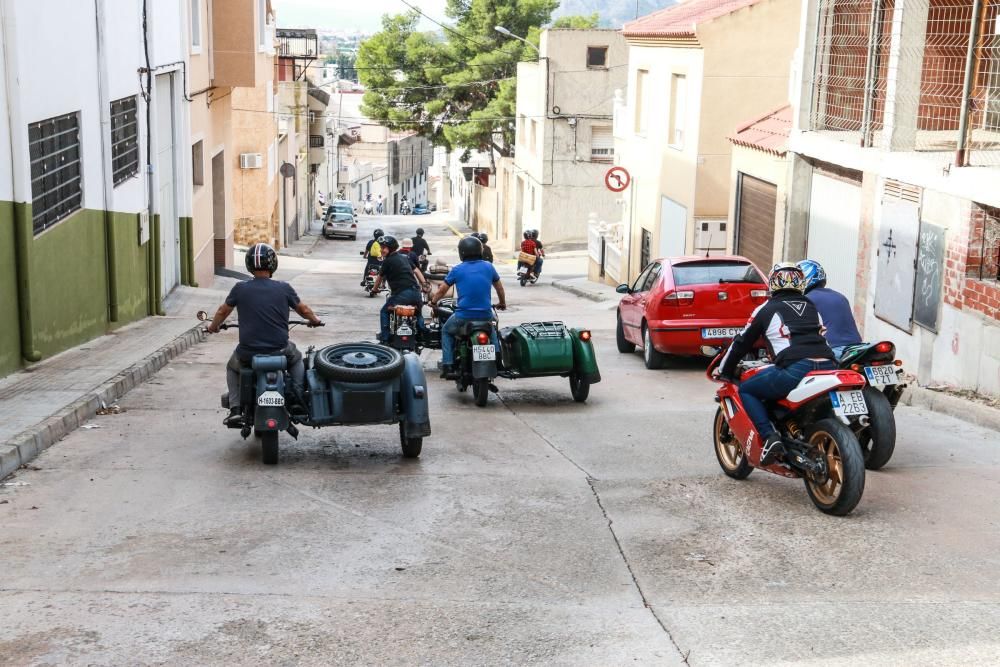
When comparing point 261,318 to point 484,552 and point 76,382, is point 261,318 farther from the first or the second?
point 76,382

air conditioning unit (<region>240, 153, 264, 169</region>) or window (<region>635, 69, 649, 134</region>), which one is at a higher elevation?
window (<region>635, 69, 649, 134</region>)

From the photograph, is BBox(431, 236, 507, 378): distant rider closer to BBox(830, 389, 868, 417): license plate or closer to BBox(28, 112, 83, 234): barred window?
BBox(28, 112, 83, 234): barred window

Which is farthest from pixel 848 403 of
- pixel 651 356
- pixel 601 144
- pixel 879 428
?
Answer: pixel 601 144

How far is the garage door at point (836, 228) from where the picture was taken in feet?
52.9

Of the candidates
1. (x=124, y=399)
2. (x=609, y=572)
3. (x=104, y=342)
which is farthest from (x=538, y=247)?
(x=609, y=572)

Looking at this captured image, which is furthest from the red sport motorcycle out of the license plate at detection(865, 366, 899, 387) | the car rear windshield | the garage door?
the garage door

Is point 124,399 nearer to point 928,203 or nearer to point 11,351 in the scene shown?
point 11,351

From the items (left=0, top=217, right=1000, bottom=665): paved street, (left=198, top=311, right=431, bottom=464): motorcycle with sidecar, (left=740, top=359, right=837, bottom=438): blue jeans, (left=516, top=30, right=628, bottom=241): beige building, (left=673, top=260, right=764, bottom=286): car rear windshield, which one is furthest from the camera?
(left=516, top=30, right=628, bottom=241): beige building

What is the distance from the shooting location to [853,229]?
16.1 m

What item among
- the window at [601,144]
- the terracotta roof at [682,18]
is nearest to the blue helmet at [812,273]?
the terracotta roof at [682,18]

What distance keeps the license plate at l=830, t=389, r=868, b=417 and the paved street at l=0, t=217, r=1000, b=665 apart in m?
0.67

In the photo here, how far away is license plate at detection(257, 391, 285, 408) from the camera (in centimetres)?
879

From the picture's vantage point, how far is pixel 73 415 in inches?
406

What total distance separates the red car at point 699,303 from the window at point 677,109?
12415mm
